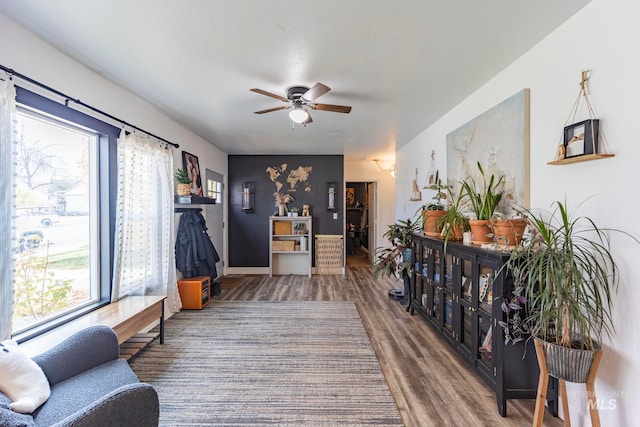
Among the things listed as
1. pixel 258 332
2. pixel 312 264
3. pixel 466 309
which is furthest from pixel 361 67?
pixel 312 264

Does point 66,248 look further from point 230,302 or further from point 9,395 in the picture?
point 230,302

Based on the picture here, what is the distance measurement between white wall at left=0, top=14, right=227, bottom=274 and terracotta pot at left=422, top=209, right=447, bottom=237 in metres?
3.29

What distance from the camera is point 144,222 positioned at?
2.92m

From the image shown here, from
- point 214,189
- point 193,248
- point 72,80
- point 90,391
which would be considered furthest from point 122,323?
point 214,189

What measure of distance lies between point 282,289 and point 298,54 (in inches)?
142

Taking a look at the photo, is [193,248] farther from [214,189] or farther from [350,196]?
[350,196]

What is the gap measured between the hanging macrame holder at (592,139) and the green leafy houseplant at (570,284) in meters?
0.30

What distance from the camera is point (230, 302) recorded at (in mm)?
3852

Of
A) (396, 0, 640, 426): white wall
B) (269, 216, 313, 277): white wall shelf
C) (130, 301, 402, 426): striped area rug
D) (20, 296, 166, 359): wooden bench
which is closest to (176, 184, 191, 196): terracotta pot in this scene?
(20, 296, 166, 359): wooden bench

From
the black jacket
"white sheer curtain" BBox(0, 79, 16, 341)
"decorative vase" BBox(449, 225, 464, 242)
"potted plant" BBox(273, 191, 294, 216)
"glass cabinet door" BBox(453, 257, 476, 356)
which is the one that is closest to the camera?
"white sheer curtain" BBox(0, 79, 16, 341)

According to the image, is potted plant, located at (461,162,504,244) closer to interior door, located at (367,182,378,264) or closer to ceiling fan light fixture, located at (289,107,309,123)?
ceiling fan light fixture, located at (289,107,309,123)

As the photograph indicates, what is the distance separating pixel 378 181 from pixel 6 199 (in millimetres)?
5837

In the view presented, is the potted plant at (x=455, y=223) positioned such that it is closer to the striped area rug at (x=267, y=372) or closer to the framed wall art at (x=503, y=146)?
the framed wall art at (x=503, y=146)

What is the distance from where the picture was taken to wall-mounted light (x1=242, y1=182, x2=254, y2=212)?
5590 mm
